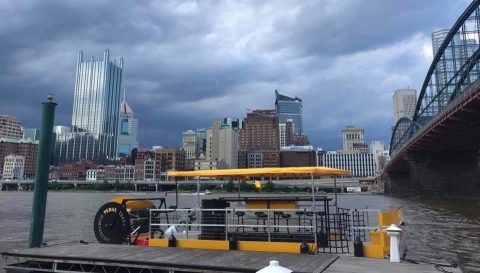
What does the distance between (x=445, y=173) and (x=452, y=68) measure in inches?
865

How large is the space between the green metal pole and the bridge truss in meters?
51.6

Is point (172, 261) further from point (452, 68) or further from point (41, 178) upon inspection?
point (452, 68)

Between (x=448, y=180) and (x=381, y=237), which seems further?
(x=448, y=180)

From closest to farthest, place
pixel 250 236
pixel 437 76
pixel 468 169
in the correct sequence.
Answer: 1. pixel 250 236
2. pixel 468 169
3. pixel 437 76

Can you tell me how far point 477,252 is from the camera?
18.9 m

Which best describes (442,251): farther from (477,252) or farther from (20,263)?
(20,263)

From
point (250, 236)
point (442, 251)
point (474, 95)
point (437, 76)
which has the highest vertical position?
point (437, 76)

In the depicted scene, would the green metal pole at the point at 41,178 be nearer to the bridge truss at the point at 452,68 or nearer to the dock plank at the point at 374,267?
the dock plank at the point at 374,267

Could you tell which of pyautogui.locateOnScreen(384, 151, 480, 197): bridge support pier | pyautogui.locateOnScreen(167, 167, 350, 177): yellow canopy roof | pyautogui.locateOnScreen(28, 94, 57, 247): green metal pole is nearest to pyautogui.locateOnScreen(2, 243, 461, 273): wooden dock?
pyautogui.locateOnScreen(28, 94, 57, 247): green metal pole

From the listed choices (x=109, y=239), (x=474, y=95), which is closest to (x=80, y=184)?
(x=474, y=95)

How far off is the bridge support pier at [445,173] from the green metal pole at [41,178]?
7604 cm

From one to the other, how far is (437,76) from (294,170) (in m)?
91.3

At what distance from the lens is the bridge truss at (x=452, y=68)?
6406cm

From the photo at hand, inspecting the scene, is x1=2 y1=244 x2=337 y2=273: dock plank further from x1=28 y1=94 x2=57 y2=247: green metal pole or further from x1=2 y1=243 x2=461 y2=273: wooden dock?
A: x1=28 y1=94 x2=57 y2=247: green metal pole
